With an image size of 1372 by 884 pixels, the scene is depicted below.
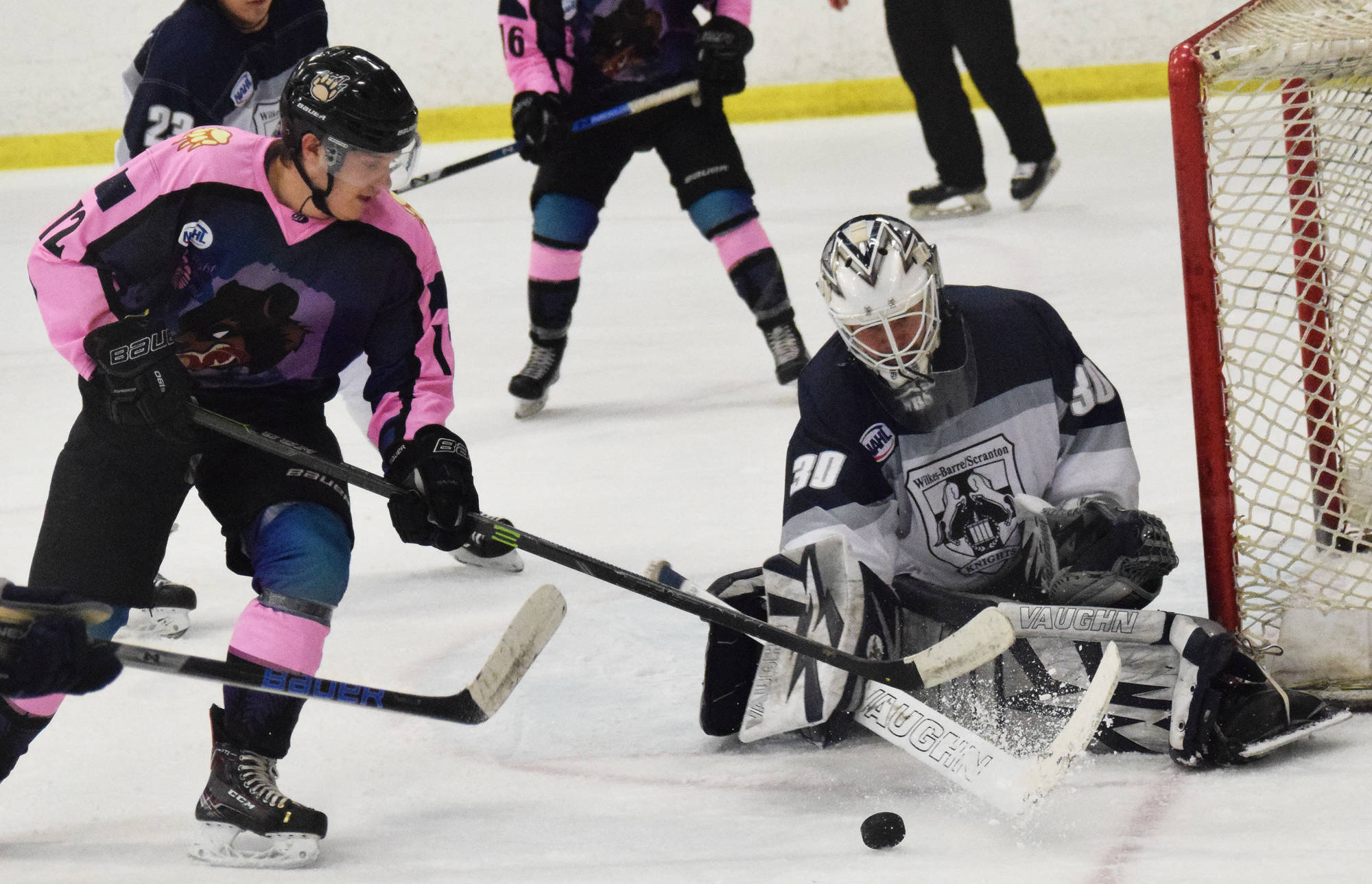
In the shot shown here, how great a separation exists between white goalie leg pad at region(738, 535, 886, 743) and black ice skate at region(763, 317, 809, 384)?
5.82ft

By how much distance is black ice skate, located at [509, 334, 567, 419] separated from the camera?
397 centimetres

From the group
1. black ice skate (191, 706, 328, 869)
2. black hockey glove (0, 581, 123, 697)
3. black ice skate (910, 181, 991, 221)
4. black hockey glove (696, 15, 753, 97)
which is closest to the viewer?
black hockey glove (0, 581, 123, 697)

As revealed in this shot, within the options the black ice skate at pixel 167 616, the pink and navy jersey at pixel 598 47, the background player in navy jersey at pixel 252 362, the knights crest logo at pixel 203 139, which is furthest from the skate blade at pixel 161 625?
the pink and navy jersey at pixel 598 47

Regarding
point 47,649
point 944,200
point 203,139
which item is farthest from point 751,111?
point 47,649

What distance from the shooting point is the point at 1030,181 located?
577 cm

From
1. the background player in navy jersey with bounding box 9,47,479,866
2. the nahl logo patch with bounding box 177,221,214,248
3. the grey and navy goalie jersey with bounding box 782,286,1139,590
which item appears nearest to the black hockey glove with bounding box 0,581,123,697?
the background player in navy jersey with bounding box 9,47,479,866

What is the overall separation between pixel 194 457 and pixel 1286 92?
1.44 metres

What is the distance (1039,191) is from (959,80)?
1.53ft

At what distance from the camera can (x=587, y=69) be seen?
386 cm

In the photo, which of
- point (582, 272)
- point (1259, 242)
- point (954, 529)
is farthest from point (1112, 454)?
point (582, 272)

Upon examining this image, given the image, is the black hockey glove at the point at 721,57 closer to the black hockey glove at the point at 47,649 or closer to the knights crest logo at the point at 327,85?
the knights crest logo at the point at 327,85

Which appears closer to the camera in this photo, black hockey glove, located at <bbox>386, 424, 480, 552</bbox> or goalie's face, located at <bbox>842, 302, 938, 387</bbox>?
black hockey glove, located at <bbox>386, 424, 480, 552</bbox>

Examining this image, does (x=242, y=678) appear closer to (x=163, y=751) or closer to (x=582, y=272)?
(x=163, y=751)

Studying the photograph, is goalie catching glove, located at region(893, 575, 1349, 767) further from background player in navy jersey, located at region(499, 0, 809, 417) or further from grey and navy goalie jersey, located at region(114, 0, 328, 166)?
background player in navy jersey, located at region(499, 0, 809, 417)
